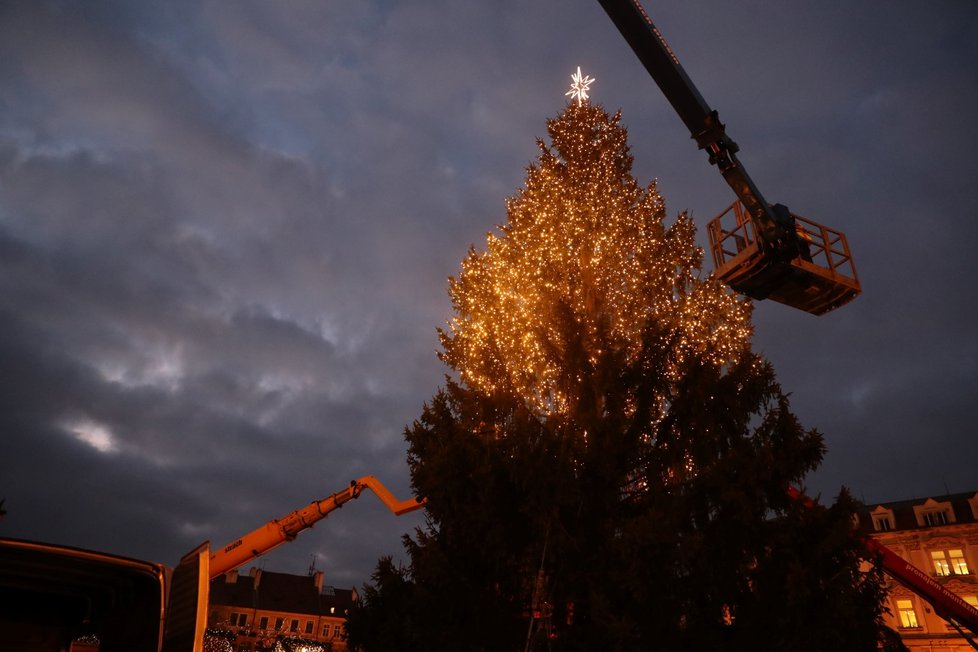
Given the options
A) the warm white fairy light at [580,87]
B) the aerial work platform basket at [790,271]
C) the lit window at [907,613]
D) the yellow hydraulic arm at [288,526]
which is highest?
the warm white fairy light at [580,87]

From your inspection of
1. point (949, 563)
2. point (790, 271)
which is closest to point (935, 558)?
point (949, 563)

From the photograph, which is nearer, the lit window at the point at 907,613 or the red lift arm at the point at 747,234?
the red lift arm at the point at 747,234

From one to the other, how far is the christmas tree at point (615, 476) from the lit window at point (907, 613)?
2856 centimetres

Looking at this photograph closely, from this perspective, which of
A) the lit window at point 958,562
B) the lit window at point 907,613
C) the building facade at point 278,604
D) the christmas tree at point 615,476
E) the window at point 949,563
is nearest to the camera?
the christmas tree at point 615,476

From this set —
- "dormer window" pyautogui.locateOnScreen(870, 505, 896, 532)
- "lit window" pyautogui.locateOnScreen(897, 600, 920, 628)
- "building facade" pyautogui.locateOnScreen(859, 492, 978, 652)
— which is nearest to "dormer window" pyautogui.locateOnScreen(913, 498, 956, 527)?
"building facade" pyautogui.locateOnScreen(859, 492, 978, 652)

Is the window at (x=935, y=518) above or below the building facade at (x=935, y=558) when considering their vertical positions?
above

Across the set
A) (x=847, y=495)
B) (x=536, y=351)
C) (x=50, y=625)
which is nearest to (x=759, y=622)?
(x=847, y=495)

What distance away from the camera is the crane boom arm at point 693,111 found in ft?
42.1

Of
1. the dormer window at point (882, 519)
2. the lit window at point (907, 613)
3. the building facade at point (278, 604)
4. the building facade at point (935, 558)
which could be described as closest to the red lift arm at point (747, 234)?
the building facade at point (935, 558)

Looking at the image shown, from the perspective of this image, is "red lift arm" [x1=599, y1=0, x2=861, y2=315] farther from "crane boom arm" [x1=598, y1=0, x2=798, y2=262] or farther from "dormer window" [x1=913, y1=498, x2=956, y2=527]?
"dormer window" [x1=913, y1=498, x2=956, y2=527]

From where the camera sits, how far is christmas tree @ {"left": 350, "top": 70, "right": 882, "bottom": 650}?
8789 mm

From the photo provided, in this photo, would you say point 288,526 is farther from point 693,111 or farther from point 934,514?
point 934,514

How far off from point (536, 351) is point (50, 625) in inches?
397

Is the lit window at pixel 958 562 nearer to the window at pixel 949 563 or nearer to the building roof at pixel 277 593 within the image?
the window at pixel 949 563
